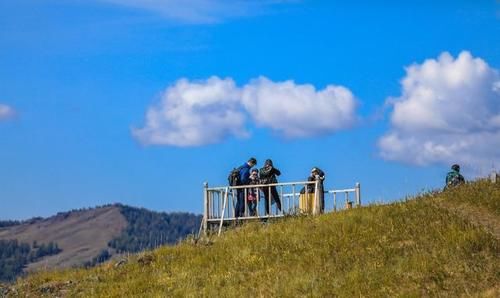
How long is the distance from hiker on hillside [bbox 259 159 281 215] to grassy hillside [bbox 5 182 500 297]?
2.21 metres

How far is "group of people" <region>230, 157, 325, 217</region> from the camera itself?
30.6 metres

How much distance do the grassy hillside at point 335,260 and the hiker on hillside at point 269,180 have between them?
2209 mm

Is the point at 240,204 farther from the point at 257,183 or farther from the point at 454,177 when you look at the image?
the point at 454,177

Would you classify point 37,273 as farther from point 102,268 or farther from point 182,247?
point 182,247

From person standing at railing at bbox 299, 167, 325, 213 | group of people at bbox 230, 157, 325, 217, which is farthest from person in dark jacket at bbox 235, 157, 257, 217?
person standing at railing at bbox 299, 167, 325, 213

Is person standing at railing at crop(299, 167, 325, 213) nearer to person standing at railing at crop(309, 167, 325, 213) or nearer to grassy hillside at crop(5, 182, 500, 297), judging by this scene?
person standing at railing at crop(309, 167, 325, 213)

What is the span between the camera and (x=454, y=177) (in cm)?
3062

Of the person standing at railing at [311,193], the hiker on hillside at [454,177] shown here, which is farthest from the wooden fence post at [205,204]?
the hiker on hillside at [454,177]

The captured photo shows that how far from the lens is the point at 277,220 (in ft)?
98.0

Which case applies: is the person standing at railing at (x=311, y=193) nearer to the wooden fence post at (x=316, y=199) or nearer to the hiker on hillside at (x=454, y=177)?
the wooden fence post at (x=316, y=199)

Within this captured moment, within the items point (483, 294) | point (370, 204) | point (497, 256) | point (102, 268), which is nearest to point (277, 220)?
point (370, 204)

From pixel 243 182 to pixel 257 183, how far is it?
21.2 inches

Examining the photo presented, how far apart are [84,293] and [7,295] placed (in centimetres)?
248

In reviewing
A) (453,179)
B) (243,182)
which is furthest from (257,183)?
(453,179)
